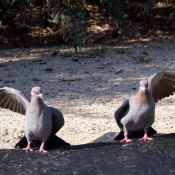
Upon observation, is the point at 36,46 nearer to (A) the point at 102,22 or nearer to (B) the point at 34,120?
(A) the point at 102,22

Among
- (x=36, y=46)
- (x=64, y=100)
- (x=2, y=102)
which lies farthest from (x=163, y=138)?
(x=36, y=46)

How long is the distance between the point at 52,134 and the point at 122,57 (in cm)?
476

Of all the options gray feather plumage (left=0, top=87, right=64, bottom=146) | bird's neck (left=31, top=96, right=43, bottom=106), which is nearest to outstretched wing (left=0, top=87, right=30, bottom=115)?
gray feather plumage (left=0, top=87, right=64, bottom=146)

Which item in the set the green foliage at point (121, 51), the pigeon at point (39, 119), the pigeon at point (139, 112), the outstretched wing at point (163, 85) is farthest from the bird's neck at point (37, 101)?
the green foliage at point (121, 51)

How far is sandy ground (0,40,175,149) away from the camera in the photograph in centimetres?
554

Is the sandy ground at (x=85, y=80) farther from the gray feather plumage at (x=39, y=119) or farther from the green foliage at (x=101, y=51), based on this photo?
the gray feather plumage at (x=39, y=119)

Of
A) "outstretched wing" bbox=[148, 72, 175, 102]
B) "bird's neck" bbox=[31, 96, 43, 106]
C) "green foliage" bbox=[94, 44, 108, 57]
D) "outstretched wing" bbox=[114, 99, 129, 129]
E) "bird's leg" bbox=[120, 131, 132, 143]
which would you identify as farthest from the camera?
"green foliage" bbox=[94, 44, 108, 57]

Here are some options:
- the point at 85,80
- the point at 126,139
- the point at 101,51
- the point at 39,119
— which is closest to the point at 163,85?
the point at 126,139

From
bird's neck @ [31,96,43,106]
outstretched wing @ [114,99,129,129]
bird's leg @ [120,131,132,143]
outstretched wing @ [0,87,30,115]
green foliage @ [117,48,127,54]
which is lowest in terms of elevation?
green foliage @ [117,48,127,54]

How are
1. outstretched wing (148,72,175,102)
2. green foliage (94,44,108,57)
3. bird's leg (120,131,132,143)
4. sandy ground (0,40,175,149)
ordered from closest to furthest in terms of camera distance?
bird's leg (120,131,132,143) → outstretched wing (148,72,175,102) → sandy ground (0,40,175,149) → green foliage (94,44,108,57)

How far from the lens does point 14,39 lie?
33.1 ft

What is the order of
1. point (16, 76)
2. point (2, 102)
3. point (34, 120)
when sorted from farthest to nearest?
point (16, 76) < point (2, 102) < point (34, 120)

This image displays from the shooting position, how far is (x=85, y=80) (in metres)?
7.29

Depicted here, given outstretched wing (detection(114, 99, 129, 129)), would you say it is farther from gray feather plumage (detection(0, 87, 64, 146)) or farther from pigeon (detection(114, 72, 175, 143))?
gray feather plumage (detection(0, 87, 64, 146))
